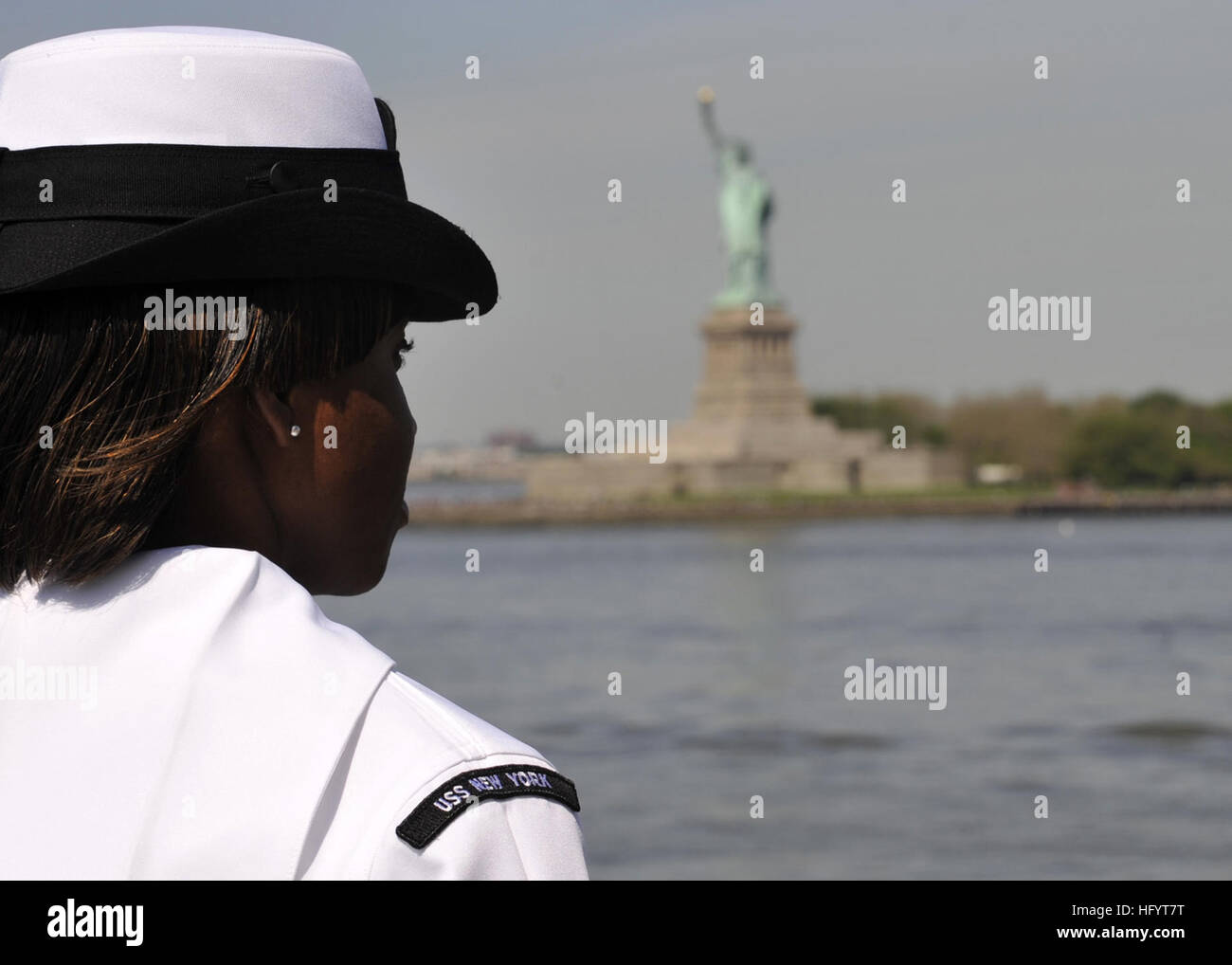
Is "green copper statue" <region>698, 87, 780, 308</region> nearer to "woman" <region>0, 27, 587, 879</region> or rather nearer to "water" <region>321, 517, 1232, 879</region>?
"water" <region>321, 517, 1232, 879</region>

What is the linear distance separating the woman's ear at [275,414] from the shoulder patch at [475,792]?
264mm

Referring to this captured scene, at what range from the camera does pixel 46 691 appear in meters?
0.96

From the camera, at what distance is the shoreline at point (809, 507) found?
186 feet

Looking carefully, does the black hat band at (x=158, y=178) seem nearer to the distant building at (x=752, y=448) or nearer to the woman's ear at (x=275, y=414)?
the woman's ear at (x=275, y=414)

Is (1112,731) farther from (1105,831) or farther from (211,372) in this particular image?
(211,372)

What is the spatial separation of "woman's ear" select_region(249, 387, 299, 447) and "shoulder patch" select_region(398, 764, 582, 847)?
10.4 inches

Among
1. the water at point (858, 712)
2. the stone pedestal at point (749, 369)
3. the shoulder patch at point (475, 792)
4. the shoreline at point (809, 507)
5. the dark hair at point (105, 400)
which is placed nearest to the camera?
the shoulder patch at point (475, 792)

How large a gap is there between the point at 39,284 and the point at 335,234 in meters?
0.17

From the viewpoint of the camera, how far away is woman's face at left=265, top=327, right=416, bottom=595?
105cm

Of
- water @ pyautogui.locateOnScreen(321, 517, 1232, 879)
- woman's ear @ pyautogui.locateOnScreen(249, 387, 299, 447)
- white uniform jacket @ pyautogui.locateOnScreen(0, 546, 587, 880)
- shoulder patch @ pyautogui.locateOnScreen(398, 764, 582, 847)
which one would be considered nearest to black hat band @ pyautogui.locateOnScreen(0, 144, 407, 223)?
woman's ear @ pyautogui.locateOnScreen(249, 387, 299, 447)

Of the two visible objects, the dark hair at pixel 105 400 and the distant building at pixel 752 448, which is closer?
the dark hair at pixel 105 400

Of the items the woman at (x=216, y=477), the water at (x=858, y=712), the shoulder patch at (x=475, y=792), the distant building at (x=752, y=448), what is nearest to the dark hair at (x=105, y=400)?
the woman at (x=216, y=477)

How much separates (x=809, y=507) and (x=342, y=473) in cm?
5555

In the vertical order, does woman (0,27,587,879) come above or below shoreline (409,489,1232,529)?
above
